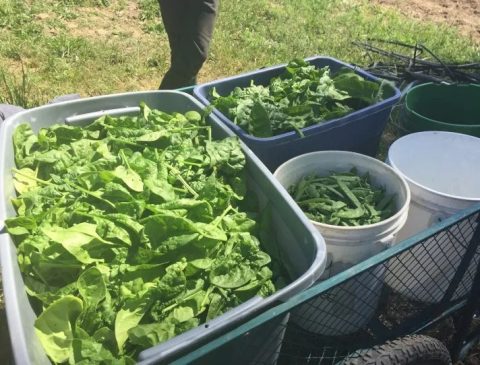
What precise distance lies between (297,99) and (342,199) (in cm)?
60

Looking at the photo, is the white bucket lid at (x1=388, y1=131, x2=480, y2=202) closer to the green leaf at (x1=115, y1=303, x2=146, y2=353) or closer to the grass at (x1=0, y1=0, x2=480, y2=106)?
the green leaf at (x1=115, y1=303, x2=146, y2=353)

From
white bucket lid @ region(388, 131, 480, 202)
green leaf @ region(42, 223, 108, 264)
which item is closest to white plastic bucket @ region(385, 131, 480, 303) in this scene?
white bucket lid @ region(388, 131, 480, 202)

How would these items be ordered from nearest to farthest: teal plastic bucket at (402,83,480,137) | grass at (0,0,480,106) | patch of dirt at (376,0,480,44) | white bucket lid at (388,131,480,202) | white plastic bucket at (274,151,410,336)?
white plastic bucket at (274,151,410,336) < white bucket lid at (388,131,480,202) < teal plastic bucket at (402,83,480,137) < grass at (0,0,480,106) < patch of dirt at (376,0,480,44)

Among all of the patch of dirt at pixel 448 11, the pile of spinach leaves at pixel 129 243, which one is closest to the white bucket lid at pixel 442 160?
the pile of spinach leaves at pixel 129 243

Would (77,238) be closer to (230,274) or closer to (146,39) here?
(230,274)

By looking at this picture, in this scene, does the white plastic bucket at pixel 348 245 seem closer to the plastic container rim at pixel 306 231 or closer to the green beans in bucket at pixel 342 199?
the green beans in bucket at pixel 342 199

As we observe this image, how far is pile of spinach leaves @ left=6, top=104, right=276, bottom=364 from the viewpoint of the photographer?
4.31 ft

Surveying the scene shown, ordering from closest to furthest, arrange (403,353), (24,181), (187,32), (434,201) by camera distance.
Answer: (403,353)
(24,181)
(434,201)
(187,32)

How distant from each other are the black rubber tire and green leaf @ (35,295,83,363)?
81 centimetres

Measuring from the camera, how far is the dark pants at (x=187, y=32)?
3027 mm

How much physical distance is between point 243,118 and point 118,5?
3849 millimetres

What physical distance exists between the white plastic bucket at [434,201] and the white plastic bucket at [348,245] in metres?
0.10

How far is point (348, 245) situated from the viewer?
5.53 feet

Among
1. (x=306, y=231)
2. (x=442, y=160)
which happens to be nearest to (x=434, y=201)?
(x=442, y=160)
